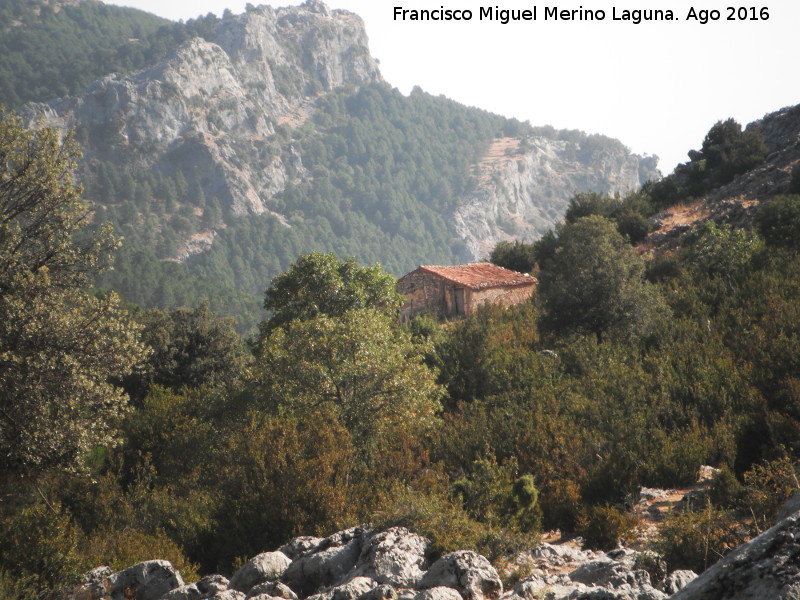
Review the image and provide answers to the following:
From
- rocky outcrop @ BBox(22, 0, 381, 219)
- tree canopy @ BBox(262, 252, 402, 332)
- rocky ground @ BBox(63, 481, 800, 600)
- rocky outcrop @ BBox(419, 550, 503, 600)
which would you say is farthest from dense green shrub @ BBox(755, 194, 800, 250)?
rocky outcrop @ BBox(22, 0, 381, 219)

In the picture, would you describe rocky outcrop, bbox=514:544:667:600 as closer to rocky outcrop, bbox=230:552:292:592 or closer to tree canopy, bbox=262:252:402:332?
rocky outcrop, bbox=230:552:292:592

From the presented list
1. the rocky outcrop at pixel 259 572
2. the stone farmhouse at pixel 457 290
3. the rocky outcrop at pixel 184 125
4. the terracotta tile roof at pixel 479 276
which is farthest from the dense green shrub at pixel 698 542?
the rocky outcrop at pixel 184 125

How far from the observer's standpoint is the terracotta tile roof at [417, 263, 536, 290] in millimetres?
40031

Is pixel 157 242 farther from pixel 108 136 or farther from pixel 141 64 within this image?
pixel 141 64

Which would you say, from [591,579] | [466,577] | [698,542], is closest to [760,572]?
[591,579]

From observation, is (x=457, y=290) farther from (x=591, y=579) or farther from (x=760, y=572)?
(x=760, y=572)

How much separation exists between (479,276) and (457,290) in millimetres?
2435

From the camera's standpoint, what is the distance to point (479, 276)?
4181 cm

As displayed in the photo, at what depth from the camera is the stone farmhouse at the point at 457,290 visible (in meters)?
39.5

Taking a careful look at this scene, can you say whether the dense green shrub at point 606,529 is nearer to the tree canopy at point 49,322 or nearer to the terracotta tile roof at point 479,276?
the tree canopy at point 49,322

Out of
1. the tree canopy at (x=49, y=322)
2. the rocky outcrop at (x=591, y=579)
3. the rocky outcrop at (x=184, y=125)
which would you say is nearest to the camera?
the rocky outcrop at (x=591, y=579)

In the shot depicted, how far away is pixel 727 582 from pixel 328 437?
31.3 feet

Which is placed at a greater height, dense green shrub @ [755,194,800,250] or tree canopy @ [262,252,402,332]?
dense green shrub @ [755,194,800,250]

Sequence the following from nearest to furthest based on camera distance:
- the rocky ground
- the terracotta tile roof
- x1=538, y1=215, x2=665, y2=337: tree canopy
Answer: the rocky ground
x1=538, y1=215, x2=665, y2=337: tree canopy
the terracotta tile roof
